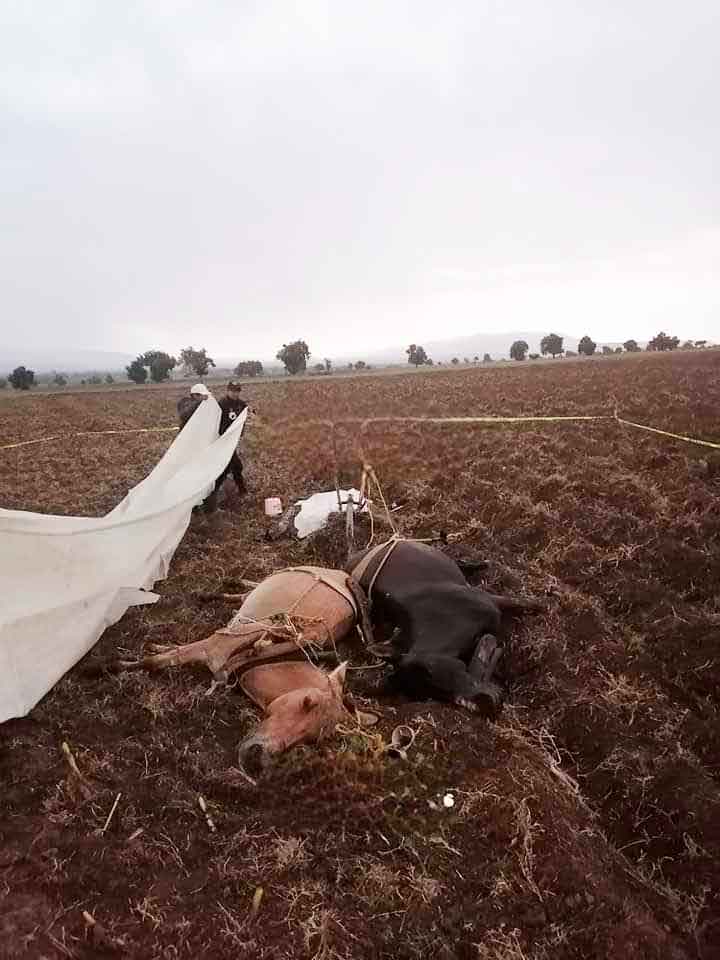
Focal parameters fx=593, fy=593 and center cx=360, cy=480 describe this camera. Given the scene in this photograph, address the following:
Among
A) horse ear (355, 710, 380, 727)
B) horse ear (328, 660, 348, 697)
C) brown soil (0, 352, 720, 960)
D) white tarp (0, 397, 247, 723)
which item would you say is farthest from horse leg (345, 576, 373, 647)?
white tarp (0, 397, 247, 723)

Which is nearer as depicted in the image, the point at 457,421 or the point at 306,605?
the point at 306,605

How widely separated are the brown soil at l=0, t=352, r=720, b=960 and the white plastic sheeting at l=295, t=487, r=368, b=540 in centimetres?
80

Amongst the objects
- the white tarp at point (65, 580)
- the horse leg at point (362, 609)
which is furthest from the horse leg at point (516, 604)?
the white tarp at point (65, 580)

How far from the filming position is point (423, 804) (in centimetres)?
275

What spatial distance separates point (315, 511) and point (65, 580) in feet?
9.64

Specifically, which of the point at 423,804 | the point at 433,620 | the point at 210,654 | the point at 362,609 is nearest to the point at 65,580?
the point at 210,654

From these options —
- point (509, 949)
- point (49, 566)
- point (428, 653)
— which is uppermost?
point (49, 566)

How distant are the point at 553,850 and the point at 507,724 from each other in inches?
34.3

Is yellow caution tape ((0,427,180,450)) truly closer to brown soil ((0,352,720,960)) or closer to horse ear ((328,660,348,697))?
brown soil ((0,352,720,960))

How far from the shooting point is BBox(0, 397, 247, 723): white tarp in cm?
346

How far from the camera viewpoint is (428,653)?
11.9 ft

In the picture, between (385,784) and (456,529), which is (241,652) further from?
(456,529)

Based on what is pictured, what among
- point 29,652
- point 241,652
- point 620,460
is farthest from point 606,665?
point 620,460

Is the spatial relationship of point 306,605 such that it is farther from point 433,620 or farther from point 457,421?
point 457,421
